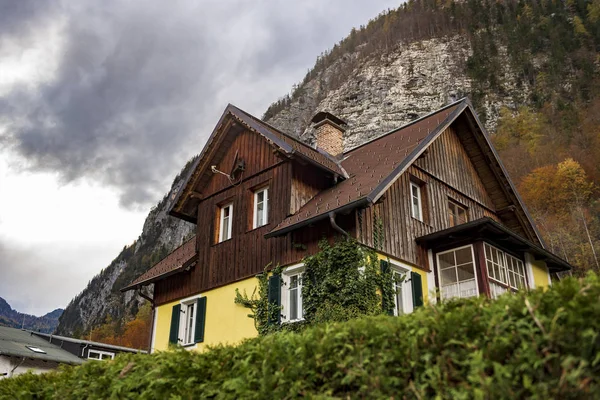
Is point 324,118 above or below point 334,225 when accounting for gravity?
above

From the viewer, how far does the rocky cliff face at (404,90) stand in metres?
76.1

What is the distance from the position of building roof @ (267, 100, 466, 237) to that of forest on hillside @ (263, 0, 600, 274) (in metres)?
22.5

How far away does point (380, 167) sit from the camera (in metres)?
14.1

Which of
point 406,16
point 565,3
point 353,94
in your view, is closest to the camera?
point 353,94

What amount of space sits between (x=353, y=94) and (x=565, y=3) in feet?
147

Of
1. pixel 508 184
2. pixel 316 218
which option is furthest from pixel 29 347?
pixel 508 184

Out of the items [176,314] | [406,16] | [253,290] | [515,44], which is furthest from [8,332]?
[406,16]

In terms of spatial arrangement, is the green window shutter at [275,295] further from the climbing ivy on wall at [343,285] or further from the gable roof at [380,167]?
the gable roof at [380,167]

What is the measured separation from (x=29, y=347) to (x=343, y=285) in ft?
70.0

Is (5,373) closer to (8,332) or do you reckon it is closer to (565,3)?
(8,332)

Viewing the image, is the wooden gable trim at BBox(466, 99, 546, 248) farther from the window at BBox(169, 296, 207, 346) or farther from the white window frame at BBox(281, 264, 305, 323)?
the window at BBox(169, 296, 207, 346)

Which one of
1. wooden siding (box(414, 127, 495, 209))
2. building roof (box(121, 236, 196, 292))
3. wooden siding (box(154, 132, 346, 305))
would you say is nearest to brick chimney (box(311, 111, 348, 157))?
wooden siding (box(154, 132, 346, 305))

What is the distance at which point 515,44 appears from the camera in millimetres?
90562

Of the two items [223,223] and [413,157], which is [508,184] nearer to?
[413,157]
